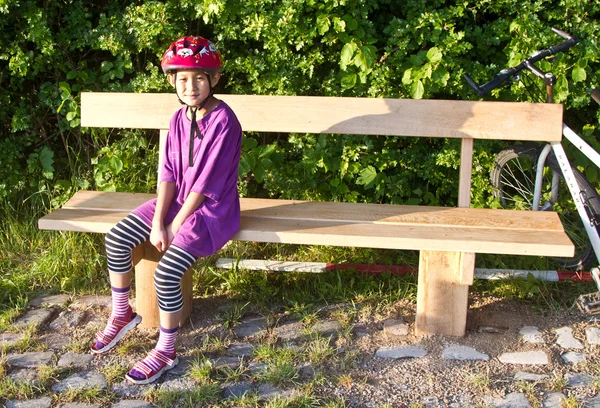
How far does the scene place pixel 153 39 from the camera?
14.9 ft

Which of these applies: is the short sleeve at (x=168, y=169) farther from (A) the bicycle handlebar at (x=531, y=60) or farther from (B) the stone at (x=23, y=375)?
(A) the bicycle handlebar at (x=531, y=60)

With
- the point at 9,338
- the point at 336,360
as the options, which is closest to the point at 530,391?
the point at 336,360

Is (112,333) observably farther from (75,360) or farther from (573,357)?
(573,357)

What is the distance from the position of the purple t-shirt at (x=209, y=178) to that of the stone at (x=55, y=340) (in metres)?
0.81

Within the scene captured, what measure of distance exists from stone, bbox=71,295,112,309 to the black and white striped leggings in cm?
66

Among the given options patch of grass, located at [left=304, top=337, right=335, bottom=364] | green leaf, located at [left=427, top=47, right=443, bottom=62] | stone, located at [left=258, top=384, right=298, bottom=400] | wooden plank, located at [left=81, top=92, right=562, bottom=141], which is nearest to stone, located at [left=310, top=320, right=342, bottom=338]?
patch of grass, located at [left=304, top=337, right=335, bottom=364]

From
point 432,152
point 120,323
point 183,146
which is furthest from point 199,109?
point 432,152

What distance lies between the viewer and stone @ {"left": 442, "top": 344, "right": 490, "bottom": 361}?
3516mm

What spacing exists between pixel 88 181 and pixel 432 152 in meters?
2.22

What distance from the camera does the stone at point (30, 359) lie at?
348cm

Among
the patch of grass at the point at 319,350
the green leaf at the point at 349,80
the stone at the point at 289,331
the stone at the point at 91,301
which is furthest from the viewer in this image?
the green leaf at the point at 349,80

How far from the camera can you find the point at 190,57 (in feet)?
11.0

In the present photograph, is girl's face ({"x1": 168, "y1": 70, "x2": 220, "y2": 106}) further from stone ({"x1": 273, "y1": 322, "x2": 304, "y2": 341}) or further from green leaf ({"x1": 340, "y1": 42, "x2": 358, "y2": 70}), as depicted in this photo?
stone ({"x1": 273, "y1": 322, "x2": 304, "y2": 341})

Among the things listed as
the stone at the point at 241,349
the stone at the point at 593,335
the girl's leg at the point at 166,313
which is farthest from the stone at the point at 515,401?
the girl's leg at the point at 166,313
